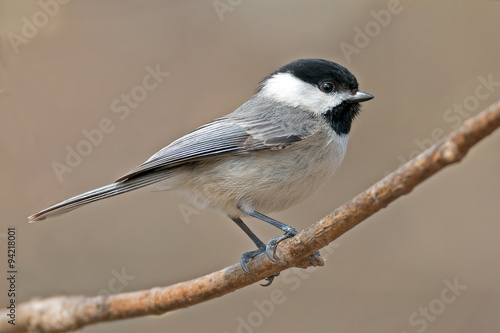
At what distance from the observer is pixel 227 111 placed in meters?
4.23

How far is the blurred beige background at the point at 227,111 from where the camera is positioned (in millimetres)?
3650

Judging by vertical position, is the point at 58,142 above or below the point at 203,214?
above

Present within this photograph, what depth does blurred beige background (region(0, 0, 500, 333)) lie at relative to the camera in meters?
3.65

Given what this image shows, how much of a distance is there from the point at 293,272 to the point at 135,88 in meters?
1.97

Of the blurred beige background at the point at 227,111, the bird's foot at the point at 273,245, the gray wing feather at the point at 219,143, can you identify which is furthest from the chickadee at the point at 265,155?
the blurred beige background at the point at 227,111

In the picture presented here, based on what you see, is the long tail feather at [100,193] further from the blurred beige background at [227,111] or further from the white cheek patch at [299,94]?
the blurred beige background at [227,111]

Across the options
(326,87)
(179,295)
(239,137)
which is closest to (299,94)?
(326,87)

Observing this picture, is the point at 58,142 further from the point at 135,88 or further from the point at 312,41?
the point at 312,41

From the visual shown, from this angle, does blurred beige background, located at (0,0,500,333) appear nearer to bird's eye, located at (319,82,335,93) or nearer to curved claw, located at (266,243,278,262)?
bird's eye, located at (319,82,335,93)

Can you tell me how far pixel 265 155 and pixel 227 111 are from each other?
5.24 ft

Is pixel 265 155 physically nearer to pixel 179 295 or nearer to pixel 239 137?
pixel 239 137

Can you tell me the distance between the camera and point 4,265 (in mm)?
3402

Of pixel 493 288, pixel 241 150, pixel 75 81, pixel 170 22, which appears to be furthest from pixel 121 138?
pixel 493 288

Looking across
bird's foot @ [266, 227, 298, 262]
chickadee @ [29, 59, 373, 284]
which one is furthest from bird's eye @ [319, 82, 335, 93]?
bird's foot @ [266, 227, 298, 262]
